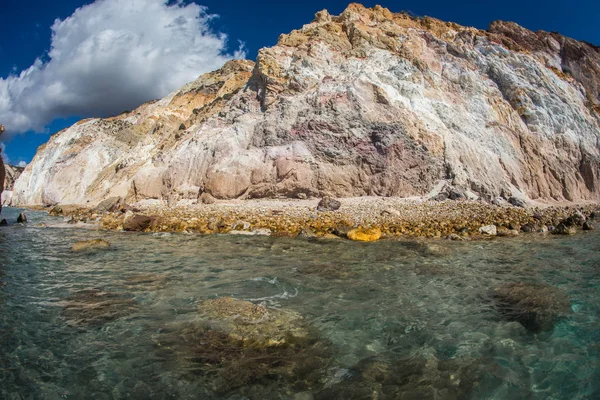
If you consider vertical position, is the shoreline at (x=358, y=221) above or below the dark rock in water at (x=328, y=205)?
below

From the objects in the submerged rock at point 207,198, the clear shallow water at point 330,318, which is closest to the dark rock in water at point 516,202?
the clear shallow water at point 330,318

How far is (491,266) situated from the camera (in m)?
9.00

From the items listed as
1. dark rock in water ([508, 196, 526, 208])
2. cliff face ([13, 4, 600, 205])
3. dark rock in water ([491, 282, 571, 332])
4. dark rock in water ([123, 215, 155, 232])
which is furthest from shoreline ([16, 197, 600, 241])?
dark rock in water ([491, 282, 571, 332])

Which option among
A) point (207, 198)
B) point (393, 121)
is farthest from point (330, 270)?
point (393, 121)

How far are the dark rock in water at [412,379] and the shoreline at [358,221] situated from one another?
27.8ft

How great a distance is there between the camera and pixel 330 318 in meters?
5.80

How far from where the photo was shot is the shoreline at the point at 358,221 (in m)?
13.7

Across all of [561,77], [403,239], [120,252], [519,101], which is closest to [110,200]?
[120,252]

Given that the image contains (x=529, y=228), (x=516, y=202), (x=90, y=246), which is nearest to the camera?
(x=90, y=246)

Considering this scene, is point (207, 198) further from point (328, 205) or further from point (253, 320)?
point (253, 320)

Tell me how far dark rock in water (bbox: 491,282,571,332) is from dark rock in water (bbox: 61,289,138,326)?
6369 millimetres

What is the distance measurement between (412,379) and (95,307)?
5.23 metres

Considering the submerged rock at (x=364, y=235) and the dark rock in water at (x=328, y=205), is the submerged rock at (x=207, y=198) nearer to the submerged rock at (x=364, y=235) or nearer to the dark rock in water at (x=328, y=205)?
the dark rock in water at (x=328, y=205)

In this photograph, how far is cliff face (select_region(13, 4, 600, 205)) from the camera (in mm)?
24406
